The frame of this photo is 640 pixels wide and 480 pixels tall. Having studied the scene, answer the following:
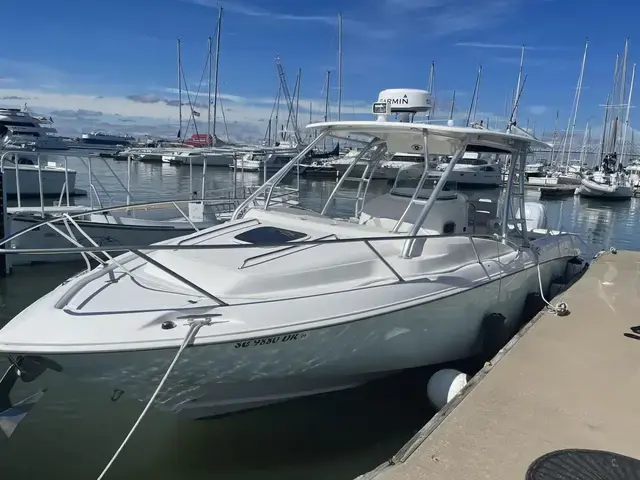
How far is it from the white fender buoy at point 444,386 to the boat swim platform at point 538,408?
0.34 metres

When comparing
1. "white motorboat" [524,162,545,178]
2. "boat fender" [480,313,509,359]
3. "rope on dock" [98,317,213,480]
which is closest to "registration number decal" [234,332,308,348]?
"rope on dock" [98,317,213,480]

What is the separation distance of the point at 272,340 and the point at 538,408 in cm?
202

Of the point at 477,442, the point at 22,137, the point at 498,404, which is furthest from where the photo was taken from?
the point at 22,137

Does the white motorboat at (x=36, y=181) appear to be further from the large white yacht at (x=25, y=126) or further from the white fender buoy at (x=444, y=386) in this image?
the large white yacht at (x=25, y=126)

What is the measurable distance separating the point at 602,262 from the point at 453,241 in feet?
18.5

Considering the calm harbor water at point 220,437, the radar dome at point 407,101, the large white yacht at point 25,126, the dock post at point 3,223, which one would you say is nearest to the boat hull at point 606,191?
the radar dome at point 407,101

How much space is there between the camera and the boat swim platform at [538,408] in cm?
327

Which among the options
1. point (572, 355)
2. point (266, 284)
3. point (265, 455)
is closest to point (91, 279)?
point (266, 284)

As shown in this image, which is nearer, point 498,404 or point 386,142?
point 498,404

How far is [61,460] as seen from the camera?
15.3 feet

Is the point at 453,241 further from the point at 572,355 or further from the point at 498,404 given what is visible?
the point at 498,404

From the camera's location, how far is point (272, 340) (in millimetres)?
4102

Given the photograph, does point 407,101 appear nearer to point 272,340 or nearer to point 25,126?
point 272,340

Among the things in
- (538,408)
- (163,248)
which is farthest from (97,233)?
(538,408)
